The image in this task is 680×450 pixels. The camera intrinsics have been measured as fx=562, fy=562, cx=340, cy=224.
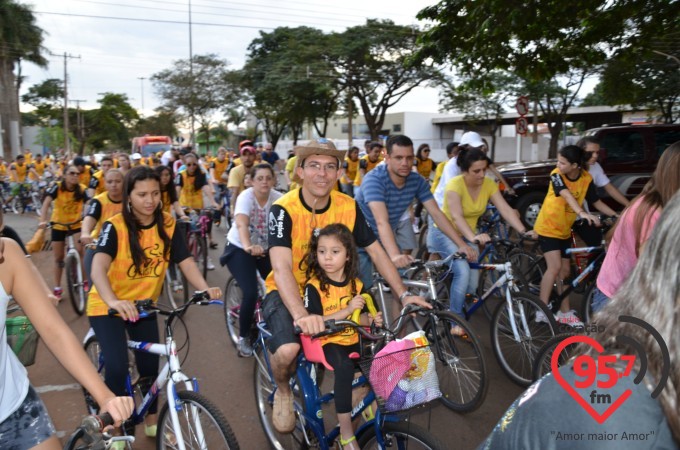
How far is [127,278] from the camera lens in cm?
368

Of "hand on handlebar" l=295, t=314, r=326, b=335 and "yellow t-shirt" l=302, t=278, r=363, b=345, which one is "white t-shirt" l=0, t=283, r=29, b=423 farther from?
"yellow t-shirt" l=302, t=278, r=363, b=345

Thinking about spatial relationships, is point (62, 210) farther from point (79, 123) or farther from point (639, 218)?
point (79, 123)

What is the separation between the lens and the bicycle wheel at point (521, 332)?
4.47 meters

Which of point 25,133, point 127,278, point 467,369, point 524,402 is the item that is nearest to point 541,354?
point 467,369

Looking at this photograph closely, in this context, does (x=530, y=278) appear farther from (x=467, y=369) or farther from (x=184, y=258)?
(x=184, y=258)

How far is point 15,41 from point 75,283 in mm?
36092

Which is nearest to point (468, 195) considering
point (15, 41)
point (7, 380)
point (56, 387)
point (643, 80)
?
point (56, 387)

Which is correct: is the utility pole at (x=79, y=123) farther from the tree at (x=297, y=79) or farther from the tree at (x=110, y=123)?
the tree at (x=297, y=79)

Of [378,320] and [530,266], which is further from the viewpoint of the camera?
[530,266]

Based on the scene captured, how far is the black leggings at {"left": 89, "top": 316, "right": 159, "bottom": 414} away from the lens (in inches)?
136

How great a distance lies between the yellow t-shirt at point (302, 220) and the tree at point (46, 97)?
6952 centimetres

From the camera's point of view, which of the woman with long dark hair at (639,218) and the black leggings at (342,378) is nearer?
the black leggings at (342,378)

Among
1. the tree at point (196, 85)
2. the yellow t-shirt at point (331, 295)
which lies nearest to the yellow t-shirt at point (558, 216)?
the yellow t-shirt at point (331, 295)

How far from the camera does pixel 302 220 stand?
347cm
